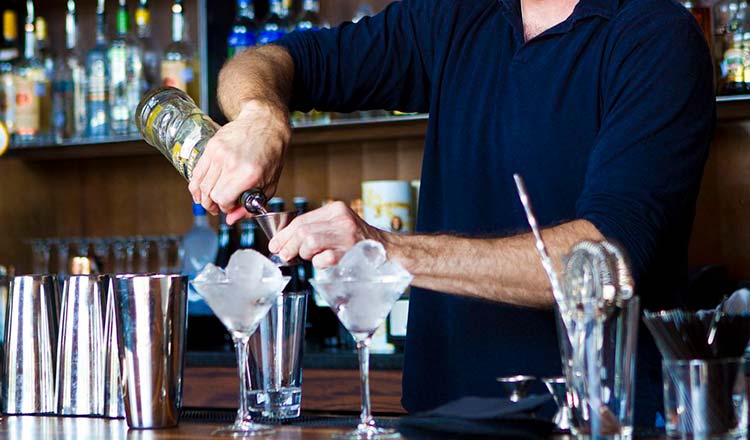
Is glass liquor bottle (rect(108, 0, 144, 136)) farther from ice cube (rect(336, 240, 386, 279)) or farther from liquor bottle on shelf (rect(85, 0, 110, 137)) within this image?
ice cube (rect(336, 240, 386, 279))

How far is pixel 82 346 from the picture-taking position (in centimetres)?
145

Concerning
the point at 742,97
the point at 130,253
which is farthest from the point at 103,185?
the point at 742,97

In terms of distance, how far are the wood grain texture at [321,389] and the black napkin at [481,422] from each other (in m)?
1.27

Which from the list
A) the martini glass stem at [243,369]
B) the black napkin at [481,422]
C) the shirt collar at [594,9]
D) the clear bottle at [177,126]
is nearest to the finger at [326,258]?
the martini glass stem at [243,369]

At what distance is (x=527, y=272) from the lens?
4.52 ft

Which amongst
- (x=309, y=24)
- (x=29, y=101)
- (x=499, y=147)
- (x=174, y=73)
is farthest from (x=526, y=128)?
(x=29, y=101)

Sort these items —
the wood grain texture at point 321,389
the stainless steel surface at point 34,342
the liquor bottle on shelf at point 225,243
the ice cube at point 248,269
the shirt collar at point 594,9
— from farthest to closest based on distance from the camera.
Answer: the liquor bottle on shelf at point 225,243 → the wood grain texture at point 321,389 → the shirt collar at point 594,9 → the stainless steel surface at point 34,342 → the ice cube at point 248,269

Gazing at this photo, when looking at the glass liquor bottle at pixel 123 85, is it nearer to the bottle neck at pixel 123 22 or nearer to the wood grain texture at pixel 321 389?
the bottle neck at pixel 123 22

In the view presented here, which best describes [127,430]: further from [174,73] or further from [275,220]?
[174,73]

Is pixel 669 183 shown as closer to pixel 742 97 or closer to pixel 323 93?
pixel 323 93

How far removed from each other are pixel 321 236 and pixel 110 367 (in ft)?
1.20

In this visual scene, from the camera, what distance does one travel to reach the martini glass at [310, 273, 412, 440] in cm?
112

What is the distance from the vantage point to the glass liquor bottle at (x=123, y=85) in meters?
3.05

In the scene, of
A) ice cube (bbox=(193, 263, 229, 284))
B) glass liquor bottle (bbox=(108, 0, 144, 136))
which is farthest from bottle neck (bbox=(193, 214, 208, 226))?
ice cube (bbox=(193, 263, 229, 284))
